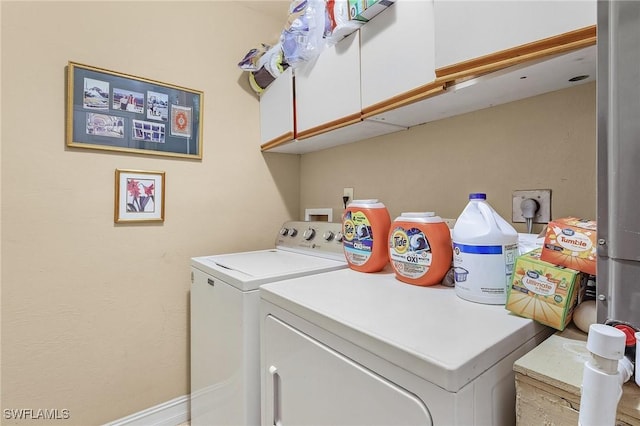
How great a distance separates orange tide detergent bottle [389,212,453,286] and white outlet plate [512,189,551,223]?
33 cm

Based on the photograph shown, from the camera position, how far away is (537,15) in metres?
0.78

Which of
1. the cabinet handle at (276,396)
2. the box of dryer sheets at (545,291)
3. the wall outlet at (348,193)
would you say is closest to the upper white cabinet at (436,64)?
the wall outlet at (348,193)

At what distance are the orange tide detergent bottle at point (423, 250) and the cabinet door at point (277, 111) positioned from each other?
948mm

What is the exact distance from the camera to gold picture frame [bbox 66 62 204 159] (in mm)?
1447

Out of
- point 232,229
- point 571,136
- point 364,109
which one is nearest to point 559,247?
point 571,136

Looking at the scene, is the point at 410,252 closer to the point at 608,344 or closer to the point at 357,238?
the point at 357,238

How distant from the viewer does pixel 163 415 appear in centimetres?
168

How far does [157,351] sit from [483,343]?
1.69 m

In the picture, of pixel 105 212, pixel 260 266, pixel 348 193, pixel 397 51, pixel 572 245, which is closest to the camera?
pixel 572 245

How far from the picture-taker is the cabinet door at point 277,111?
170 cm

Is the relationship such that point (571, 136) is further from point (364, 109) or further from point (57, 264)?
point (57, 264)

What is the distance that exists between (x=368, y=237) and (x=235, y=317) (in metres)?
0.57

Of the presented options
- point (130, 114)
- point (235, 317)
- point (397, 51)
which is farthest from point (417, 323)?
point (130, 114)

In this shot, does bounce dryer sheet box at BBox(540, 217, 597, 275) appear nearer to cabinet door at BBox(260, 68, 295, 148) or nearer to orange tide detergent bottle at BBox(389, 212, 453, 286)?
orange tide detergent bottle at BBox(389, 212, 453, 286)
